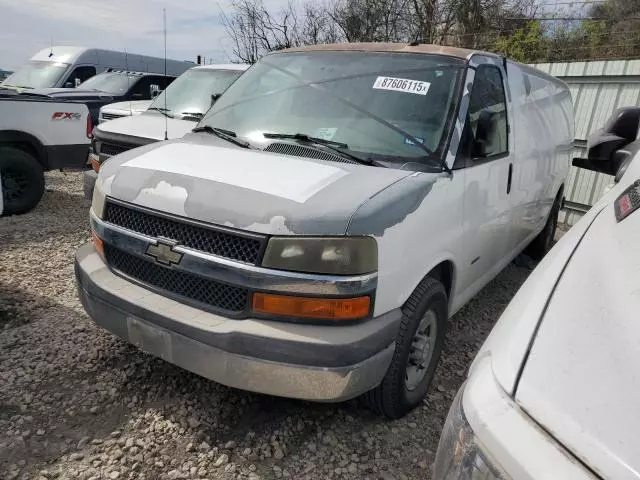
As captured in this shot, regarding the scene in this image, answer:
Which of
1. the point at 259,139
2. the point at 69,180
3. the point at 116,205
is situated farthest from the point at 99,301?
the point at 69,180

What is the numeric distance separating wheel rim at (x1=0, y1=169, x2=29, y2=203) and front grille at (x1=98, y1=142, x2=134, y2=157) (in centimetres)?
114

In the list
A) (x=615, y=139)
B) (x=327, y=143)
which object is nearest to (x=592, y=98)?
(x=615, y=139)

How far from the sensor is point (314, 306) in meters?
2.16

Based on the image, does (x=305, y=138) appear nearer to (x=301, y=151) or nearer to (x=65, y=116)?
(x=301, y=151)

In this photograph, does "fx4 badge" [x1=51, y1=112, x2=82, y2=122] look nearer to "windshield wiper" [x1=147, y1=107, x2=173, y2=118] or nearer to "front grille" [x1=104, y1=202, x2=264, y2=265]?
"windshield wiper" [x1=147, y1=107, x2=173, y2=118]

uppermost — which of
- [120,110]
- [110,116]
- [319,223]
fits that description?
[319,223]

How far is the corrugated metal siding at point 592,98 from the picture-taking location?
707cm

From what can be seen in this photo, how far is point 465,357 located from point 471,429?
263cm

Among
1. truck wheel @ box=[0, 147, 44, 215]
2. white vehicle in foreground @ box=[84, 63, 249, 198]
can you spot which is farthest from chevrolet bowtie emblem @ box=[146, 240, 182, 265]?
truck wheel @ box=[0, 147, 44, 215]

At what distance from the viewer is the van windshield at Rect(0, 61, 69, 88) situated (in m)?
11.6

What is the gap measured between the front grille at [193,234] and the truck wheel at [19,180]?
14.7 ft

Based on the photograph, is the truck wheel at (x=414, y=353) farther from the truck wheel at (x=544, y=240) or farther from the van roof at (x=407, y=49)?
the truck wheel at (x=544, y=240)

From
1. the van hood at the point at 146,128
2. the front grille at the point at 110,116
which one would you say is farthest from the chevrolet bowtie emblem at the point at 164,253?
the front grille at the point at 110,116

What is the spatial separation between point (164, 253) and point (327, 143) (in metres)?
1.10
